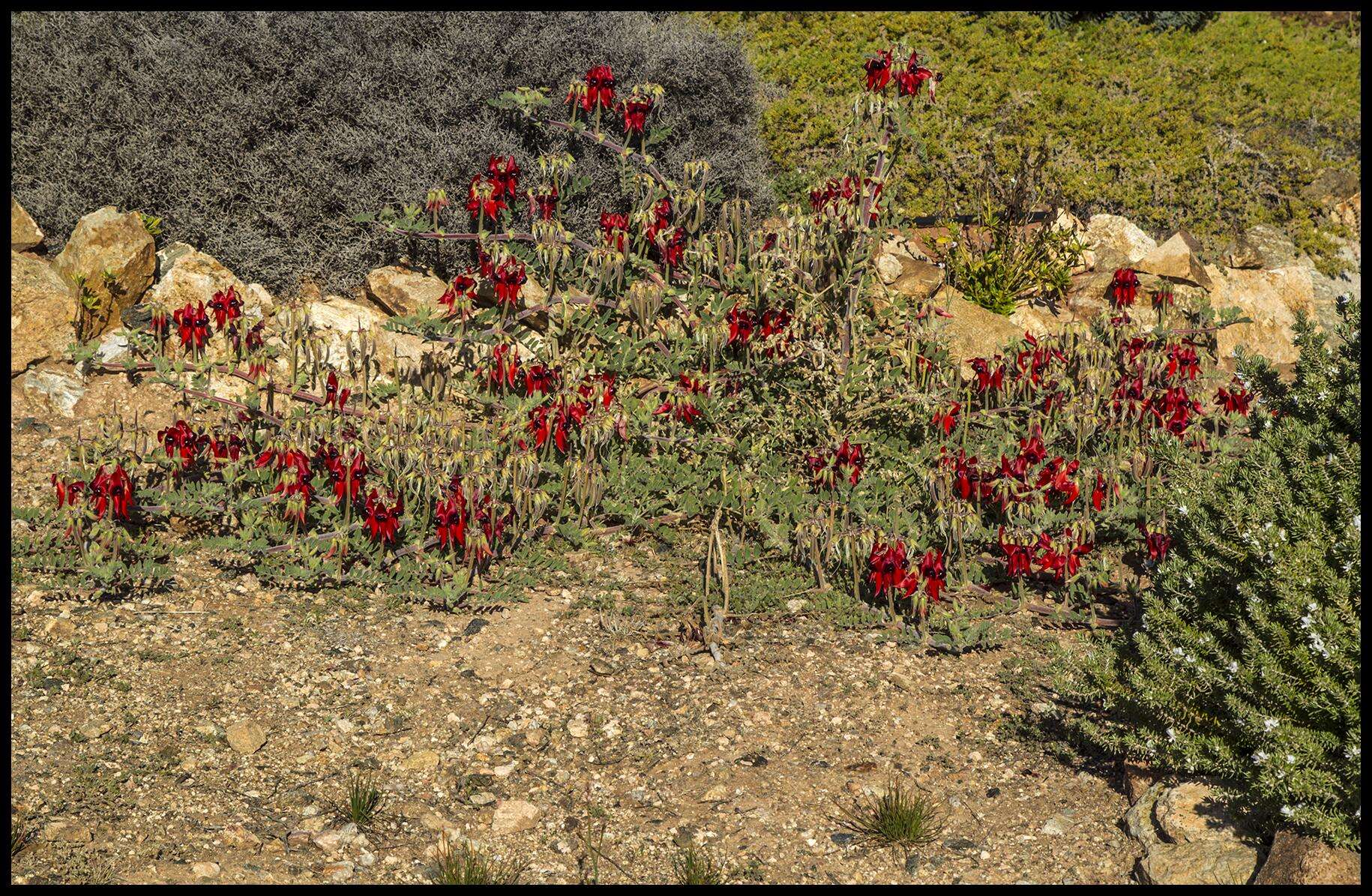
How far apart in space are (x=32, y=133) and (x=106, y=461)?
3.14 metres

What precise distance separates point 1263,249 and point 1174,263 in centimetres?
134

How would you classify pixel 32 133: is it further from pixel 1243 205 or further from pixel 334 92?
pixel 1243 205

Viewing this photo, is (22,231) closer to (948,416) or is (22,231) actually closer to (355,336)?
(355,336)

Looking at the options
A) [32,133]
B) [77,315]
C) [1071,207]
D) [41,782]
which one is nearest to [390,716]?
[41,782]

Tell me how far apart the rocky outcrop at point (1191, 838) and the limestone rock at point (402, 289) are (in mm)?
4810

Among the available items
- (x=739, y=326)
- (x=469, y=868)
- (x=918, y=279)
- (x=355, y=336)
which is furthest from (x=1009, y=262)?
(x=469, y=868)

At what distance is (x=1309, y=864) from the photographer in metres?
3.21

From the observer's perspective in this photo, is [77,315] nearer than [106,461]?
No

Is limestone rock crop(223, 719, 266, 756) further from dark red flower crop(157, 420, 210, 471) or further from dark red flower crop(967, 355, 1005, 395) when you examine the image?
dark red flower crop(967, 355, 1005, 395)

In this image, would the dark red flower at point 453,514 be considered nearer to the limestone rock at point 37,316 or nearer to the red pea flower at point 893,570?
the red pea flower at point 893,570

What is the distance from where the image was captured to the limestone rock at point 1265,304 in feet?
26.0

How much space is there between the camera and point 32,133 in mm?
7102

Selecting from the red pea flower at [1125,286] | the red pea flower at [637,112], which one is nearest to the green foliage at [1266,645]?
the red pea flower at [1125,286]
